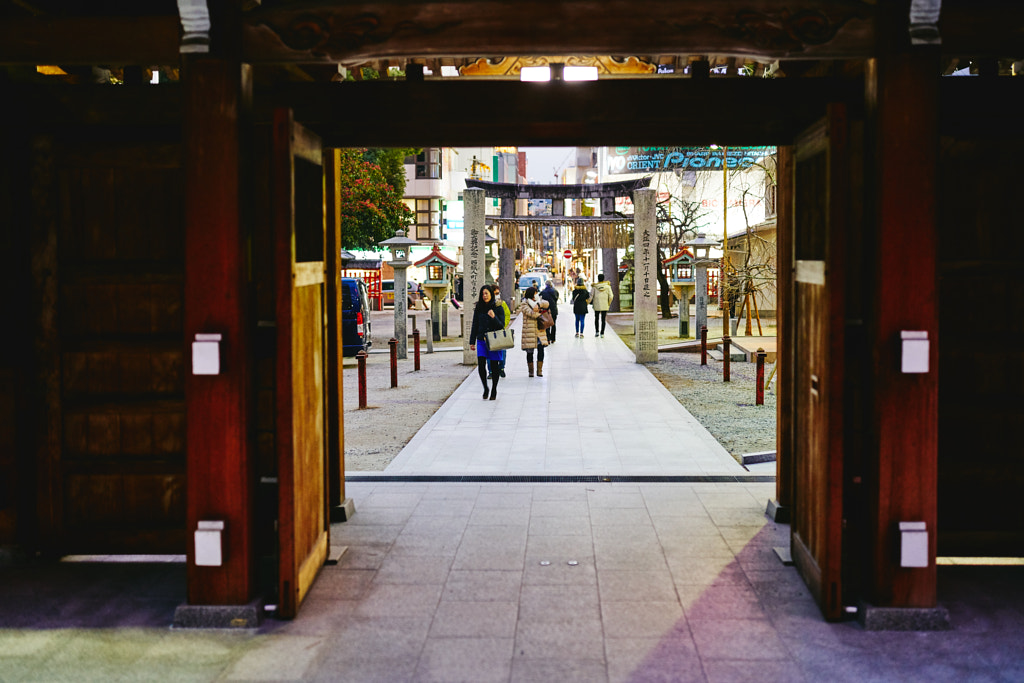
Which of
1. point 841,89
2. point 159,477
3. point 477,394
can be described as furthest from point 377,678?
point 477,394

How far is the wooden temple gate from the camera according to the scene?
471 centimetres

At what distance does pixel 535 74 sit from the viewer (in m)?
5.66

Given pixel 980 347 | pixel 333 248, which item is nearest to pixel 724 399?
pixel 980 347

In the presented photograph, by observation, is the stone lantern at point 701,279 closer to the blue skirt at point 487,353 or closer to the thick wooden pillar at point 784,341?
the blue skirt at point 487,353

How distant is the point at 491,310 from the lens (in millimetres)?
13039

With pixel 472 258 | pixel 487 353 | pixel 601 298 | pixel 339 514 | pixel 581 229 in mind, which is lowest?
pixel 339 514

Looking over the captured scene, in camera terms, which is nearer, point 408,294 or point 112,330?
point 112,330

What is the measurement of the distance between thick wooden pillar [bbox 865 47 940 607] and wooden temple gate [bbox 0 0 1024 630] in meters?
0.01

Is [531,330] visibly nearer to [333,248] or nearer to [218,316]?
[333,248]

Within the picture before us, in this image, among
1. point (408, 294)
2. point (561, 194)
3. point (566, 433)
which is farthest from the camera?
point (408, 294)

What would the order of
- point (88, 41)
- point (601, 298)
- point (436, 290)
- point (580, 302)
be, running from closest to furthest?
point (88, 41) → point (436, 290) → point (580, 302) → point (601, 298)

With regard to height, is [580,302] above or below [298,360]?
above

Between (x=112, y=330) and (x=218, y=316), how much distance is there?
5.06ft

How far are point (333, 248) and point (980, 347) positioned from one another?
4518mm
